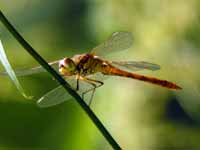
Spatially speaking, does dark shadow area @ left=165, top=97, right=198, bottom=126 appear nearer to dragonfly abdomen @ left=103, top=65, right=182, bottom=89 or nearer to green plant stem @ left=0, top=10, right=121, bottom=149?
dragonfly abdomen @ left=103, top=65, right=182, bottom=89

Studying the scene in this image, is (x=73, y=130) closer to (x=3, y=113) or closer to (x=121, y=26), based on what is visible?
(x=3, y=113)

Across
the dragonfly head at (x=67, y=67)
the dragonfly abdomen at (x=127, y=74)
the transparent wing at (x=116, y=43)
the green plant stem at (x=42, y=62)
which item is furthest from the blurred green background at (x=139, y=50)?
the green plant stem at (x=42, y=62)

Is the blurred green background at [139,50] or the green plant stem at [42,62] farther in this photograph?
the blurred green background at [139,50]

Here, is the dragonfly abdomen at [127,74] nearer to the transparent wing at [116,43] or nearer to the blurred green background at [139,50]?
the transparent wing at [116,43]

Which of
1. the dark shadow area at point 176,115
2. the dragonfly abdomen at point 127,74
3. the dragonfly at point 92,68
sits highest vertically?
the dragonfly at point 92,68

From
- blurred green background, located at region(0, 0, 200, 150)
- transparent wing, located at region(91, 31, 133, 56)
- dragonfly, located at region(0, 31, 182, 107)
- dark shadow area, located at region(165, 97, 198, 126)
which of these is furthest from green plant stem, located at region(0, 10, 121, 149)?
dark shadow area, located at region(165, 97, 198, 126)

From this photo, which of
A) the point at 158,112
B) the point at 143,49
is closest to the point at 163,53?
the point at 143,49

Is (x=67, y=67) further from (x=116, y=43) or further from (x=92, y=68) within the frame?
(x=116, y=43)

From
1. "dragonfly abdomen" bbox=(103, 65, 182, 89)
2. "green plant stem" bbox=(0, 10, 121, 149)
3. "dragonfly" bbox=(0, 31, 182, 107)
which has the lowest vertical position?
"dragonfly abdomen" bbox=(103, 65, 182, 89)
